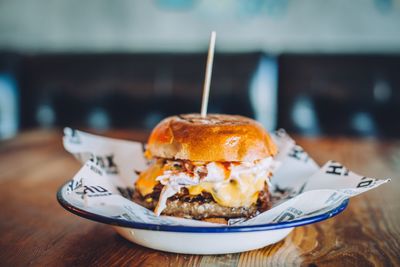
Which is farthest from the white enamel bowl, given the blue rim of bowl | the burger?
the burger

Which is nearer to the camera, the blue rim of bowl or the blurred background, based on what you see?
the blue rim of bowl

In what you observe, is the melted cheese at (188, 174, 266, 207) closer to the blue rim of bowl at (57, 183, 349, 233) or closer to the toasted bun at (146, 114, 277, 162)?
the toasted bun at (146, 114, 277, 162)

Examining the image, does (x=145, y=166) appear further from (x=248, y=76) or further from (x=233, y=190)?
(x=248, y=76)

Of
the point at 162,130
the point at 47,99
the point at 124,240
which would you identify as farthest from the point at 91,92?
the point at 124,240

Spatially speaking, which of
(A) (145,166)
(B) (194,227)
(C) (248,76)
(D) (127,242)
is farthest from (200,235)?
(C) (248,76)

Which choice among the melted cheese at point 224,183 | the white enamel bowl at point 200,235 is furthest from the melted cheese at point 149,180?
the white enamel bowl at point 200,235

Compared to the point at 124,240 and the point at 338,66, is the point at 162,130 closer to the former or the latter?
the point at 124,240
